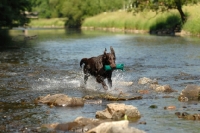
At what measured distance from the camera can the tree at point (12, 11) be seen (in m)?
41.4

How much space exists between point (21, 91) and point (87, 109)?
3.99m

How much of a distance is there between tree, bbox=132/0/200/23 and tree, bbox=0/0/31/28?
14109 mm

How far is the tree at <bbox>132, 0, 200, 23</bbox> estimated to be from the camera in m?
49.6

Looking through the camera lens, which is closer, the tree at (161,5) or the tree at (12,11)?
the tree at (12,11)

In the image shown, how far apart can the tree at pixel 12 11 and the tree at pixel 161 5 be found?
1411cm

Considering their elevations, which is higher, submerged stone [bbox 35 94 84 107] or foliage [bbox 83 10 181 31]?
submerged stone [bbox 35 94 84 107]

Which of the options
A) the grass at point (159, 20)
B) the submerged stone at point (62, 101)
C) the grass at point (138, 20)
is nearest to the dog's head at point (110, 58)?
the submerged stone at point (62, 101)

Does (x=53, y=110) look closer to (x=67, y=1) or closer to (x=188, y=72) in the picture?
(x=188, y=72)

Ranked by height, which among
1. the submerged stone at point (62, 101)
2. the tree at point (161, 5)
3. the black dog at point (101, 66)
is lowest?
the submerged stone at point (62, 101)

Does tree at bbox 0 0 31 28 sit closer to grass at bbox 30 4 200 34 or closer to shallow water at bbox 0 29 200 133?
shallow water at bbox 0 29 200 133

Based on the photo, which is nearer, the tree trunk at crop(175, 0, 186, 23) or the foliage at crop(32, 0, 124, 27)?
the tree trunk at crop(175, 0, 186, 23)

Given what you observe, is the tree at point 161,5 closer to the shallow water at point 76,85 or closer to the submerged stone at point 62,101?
the shallow water at point 76,85

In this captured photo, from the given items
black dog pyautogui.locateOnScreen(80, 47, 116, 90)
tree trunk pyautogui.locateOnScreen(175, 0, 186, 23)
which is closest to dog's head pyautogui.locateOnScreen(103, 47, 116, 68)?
black dog pyautogui.locateOnScreen(80, 47, 116, 90)

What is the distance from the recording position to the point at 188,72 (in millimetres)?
18641
